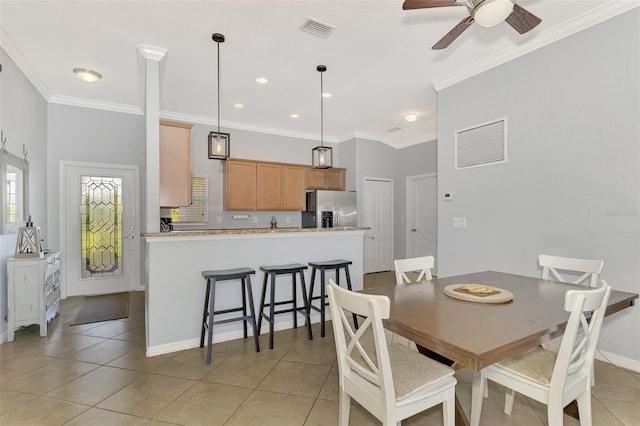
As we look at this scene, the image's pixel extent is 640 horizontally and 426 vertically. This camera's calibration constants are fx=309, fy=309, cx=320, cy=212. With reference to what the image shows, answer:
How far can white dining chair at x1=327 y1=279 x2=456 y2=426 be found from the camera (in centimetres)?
132

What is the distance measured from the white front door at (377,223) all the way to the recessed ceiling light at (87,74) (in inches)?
180

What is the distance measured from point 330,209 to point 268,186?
4.10ft

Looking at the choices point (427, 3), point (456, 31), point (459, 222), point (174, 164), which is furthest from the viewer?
point (459, 222)

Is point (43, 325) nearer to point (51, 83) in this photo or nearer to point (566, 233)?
point (51, 83)

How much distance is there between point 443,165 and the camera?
3.89 m

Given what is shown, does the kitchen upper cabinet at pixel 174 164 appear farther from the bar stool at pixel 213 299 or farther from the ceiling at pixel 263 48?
the bar stool at pixel 213 299

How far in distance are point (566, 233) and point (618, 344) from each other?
950mm

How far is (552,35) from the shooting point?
2820mm

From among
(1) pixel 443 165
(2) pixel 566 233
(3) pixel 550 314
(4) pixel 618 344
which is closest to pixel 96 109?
(1) pixel 443 165

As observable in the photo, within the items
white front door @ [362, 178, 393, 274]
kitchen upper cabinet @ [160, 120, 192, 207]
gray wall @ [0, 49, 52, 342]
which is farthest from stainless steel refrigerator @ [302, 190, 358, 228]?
gray wall @ [0, 49, 52, 342]

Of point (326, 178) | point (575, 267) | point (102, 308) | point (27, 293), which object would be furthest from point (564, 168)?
point (102, 308)

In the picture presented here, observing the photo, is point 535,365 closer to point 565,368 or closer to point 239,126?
point 565,368

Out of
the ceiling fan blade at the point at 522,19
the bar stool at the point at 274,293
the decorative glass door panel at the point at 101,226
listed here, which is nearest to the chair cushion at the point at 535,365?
the bar stool at the point at 274,293

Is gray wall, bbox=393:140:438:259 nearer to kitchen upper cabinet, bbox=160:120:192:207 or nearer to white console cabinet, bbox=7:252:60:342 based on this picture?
kitchen upper cabinet, bbox=160:120:192:207
